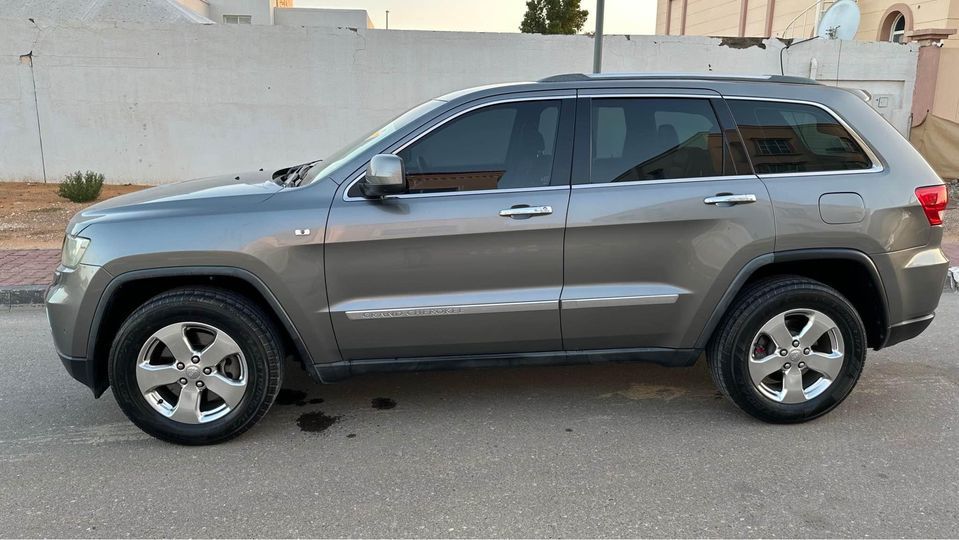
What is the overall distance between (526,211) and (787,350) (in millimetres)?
1618

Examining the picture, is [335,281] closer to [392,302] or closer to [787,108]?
[392,302]

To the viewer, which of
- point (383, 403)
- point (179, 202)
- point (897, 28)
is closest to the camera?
point (179, 202)

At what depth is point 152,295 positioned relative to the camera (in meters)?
3.41

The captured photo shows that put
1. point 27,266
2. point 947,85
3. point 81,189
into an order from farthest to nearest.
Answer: point 947,85
point 81,189
point 27,266

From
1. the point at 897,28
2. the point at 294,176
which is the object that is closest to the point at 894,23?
the point at 897,28

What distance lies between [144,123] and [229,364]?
10.1 metres

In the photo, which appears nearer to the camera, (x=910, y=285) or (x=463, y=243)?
(x=463, y=243)

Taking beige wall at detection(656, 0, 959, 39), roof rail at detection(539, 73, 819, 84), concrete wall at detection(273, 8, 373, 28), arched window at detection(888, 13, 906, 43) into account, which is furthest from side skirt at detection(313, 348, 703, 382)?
concrete wall at detection(273, 8, 373, 28)

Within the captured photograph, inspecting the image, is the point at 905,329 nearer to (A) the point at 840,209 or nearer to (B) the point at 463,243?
(A) the point at 840,209

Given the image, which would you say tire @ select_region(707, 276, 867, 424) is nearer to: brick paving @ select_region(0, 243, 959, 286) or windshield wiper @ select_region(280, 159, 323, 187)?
windshield wiper @ select_region(280, 159, 323, 187)

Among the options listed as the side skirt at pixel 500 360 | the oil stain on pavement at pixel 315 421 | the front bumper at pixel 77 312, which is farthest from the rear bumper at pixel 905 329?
the front bumper at pixel 77 312

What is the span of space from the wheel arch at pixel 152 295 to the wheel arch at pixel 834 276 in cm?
222

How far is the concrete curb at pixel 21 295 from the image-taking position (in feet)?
19.0

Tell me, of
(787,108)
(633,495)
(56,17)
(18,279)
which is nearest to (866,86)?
(787,108)
